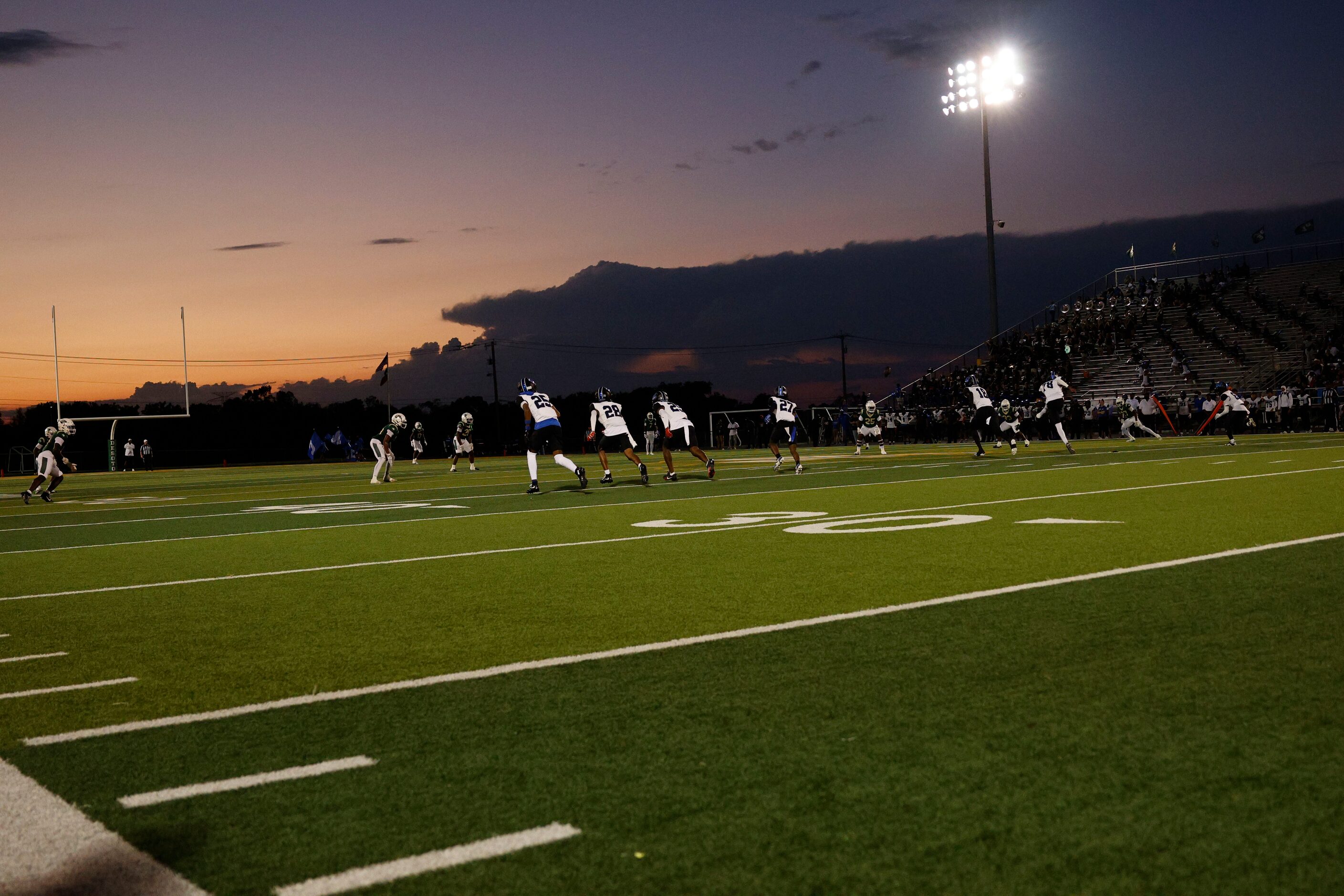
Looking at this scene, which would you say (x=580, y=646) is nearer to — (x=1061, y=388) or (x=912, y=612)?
(x=912, y=612)

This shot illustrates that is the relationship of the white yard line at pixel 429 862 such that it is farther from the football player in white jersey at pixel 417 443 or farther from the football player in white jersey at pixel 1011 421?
the football player in white jersey at pixel 417 443

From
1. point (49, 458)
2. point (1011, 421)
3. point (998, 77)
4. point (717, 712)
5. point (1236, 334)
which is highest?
point (998, 77)

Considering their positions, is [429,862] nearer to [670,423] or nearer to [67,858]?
[67,858]

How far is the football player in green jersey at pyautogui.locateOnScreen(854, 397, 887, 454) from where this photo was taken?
38.3 meters

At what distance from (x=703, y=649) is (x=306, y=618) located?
269cm

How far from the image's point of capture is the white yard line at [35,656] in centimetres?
565

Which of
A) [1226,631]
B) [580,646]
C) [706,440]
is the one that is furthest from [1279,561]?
[706,440]

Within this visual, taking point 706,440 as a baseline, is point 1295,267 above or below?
above

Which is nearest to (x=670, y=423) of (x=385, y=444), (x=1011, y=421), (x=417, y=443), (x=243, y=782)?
(x=385, y=444)

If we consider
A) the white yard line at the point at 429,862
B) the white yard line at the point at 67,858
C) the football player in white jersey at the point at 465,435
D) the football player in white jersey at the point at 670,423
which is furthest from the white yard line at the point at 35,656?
the football player in white jersey at the point at 465,435

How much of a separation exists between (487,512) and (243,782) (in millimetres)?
11268

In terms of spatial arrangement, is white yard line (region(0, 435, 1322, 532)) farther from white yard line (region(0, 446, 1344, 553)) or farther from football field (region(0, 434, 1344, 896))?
football field (region(0, 434, 1344, 896))

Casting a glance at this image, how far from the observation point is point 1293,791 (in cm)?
301

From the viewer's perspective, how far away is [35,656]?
5.72 m
